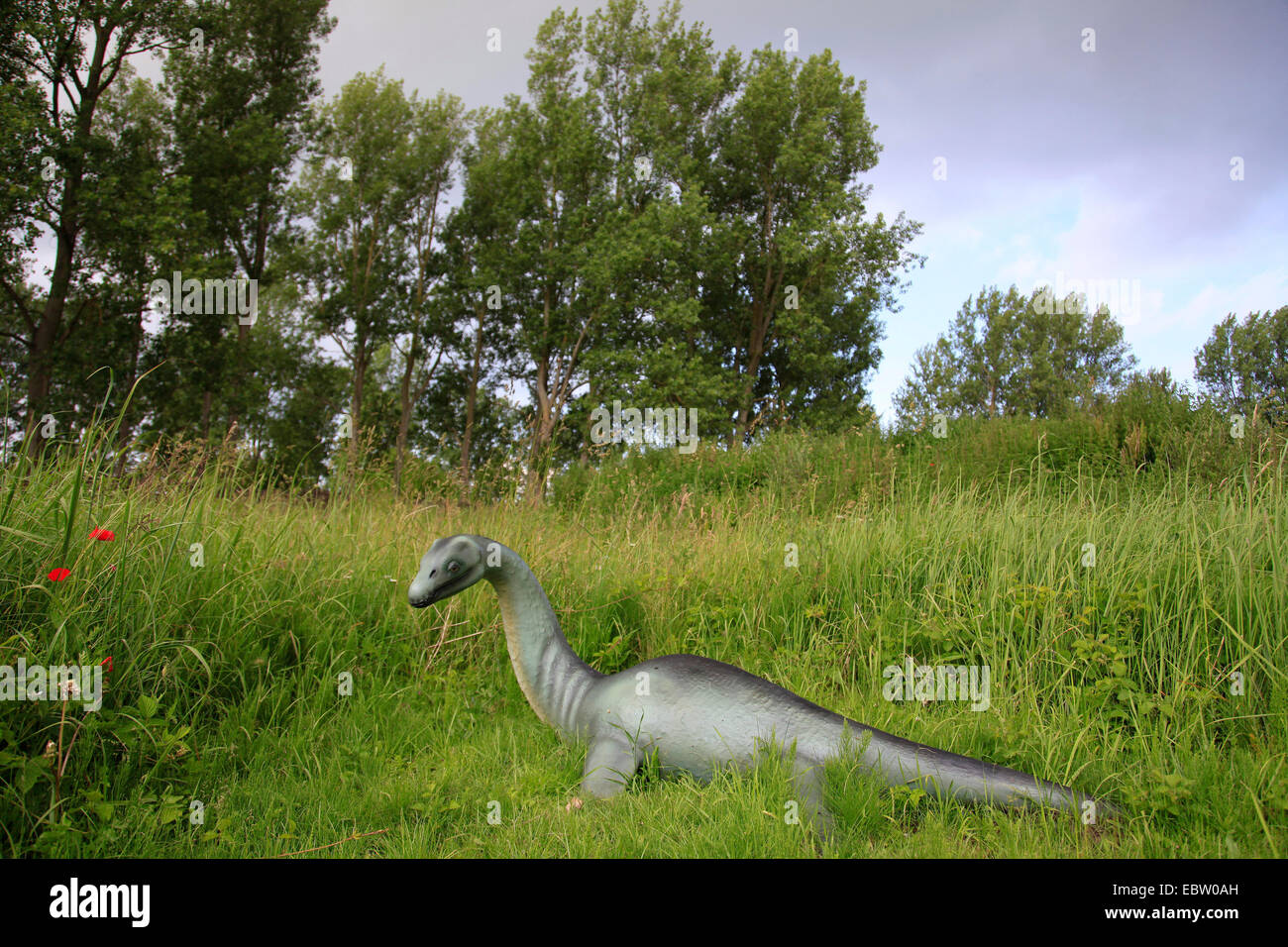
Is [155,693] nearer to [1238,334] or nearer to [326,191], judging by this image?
[1238,334]

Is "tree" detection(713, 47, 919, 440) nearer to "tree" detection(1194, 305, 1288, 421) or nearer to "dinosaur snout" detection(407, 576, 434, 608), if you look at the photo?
"tree" detection(1194, 305, 1288, 421)

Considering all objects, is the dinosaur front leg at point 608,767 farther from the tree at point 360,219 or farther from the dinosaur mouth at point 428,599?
the tree at point 360,219

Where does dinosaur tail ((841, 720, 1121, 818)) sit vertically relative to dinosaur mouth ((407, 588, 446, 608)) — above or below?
below

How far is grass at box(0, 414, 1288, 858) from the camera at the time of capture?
2.20 metres

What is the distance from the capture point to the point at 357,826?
7.90 ft

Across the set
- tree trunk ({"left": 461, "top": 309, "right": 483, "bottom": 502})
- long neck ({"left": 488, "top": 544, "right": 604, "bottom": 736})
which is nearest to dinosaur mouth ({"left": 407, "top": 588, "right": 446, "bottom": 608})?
long neck ({"left": 488, "top": 544, "right": 604, "bottom": 736})

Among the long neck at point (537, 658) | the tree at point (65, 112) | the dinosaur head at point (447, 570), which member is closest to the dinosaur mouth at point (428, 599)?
the dinosaur head at point (447, 570)

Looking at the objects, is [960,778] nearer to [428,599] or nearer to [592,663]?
[428,599]

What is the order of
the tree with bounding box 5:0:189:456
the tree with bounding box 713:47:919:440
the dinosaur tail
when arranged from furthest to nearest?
the tree with bounding box 713:47:919:440 < the tree with bounding box 5:0:189:456 < the dinosaur tail

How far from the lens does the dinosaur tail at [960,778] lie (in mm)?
2143

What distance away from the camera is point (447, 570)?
2.45m

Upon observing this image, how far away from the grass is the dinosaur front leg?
3.2 inches

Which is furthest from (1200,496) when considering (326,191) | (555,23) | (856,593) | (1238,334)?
(326,191)
